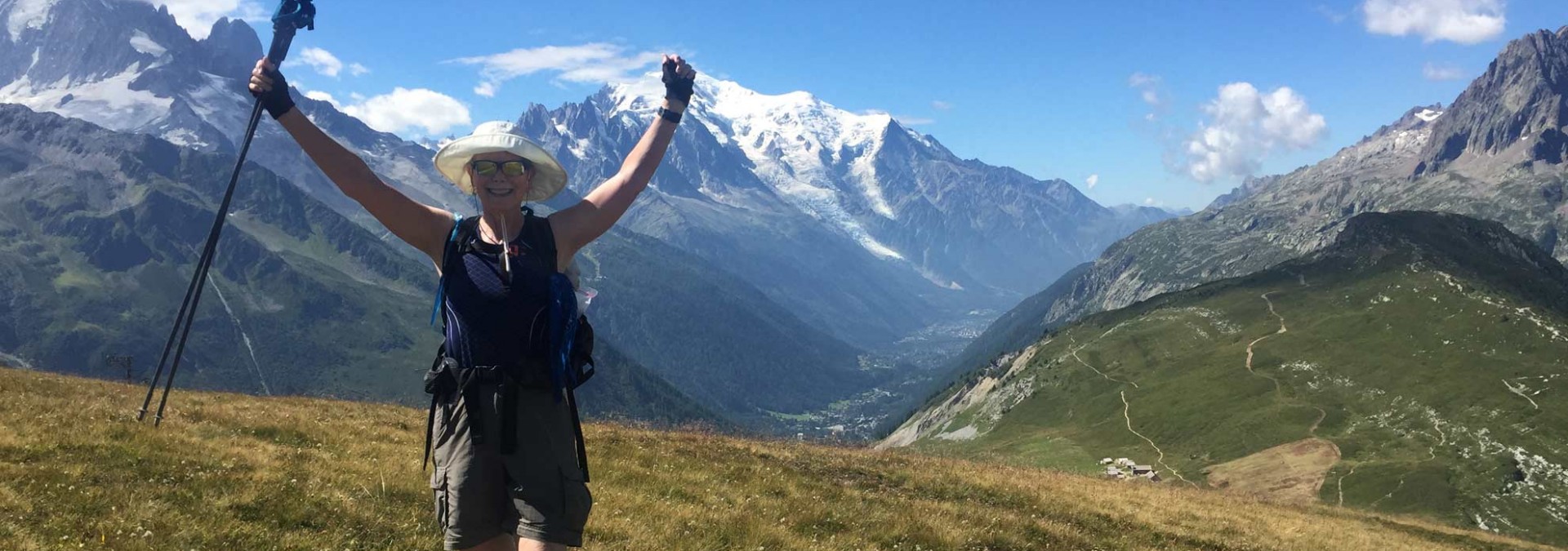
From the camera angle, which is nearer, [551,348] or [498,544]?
[551,348]

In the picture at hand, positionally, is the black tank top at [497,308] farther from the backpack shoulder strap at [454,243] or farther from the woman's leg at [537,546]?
the woman's leg at [537,546]

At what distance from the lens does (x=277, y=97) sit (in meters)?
7.49

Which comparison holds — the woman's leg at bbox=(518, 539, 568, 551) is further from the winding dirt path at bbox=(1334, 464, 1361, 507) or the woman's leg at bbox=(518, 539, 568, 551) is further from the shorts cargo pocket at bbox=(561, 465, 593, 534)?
the winding dirt path at bbox=(1334, 464, 1361, 507)

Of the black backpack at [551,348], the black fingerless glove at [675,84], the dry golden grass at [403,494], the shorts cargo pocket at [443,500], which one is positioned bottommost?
the dry golden grass at [403,494]

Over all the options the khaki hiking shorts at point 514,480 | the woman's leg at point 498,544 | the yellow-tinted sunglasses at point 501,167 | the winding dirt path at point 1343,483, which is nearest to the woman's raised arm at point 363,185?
the yellow-tinted sunglasses at point 501,167

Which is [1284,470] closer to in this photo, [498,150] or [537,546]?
[537,546]

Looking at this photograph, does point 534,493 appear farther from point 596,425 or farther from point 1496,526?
point 1496,526

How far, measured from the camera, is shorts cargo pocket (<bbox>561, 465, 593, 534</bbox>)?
6.97 meters

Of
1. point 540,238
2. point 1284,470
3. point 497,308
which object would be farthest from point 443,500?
point 1284,470

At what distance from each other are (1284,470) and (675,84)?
212 m

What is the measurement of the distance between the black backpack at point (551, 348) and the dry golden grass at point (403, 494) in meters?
5.33

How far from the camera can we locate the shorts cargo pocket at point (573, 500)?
22.9ft

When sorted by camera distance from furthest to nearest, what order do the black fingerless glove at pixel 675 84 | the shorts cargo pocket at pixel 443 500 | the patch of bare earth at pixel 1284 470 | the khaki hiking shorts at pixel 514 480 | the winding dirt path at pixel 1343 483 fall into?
the patch of bare earth at pixel 1284 470, the winding dirt path at pixel 1343 483, the black fingerless glove at pixel 675 84, the shorts cargo pocket at pixel 443 500, the khaki hiking shorts at pixel 514 480

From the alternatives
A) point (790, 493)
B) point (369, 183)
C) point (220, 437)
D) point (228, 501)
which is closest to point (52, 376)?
point (220, 437)
